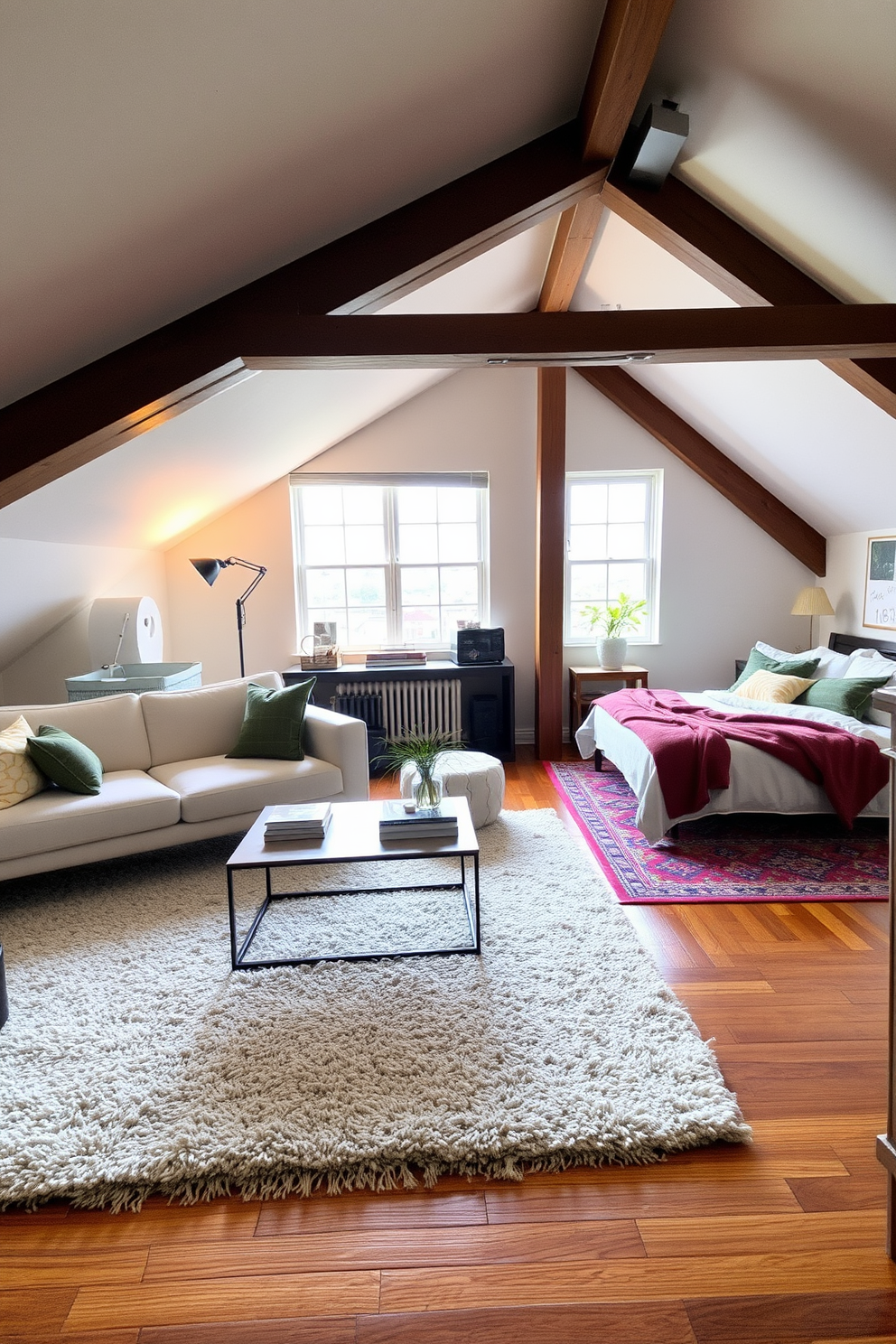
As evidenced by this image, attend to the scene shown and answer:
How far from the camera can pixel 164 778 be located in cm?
369

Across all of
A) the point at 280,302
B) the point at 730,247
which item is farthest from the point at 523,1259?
the point at 730,247

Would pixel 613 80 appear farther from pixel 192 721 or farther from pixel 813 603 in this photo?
pixel 813 603

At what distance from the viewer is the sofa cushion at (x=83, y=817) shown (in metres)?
3.07

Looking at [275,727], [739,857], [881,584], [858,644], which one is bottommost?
[739,857]

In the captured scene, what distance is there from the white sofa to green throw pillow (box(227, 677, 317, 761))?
0.19ft

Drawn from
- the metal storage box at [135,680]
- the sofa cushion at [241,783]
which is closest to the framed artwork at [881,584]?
the sofa cushion at [241,783]

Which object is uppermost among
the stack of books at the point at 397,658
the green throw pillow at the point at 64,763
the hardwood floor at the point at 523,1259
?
the stack of books at the point at 397,658

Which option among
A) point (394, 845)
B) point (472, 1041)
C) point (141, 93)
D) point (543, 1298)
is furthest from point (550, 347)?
point (543, 1298)

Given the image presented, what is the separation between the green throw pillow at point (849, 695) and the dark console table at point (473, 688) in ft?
6.63

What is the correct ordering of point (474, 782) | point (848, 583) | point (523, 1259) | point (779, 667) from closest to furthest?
point (523, 1259)
point (474, 782)
point (779, 667)
point (848, 583)

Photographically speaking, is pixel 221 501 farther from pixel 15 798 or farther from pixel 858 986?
pixel 858 986

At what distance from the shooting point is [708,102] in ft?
9.53

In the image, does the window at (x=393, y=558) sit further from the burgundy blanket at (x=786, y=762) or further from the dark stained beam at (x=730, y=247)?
the dark stained beam at (x=730, y=247)

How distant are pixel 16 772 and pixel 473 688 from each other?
10.7ft
